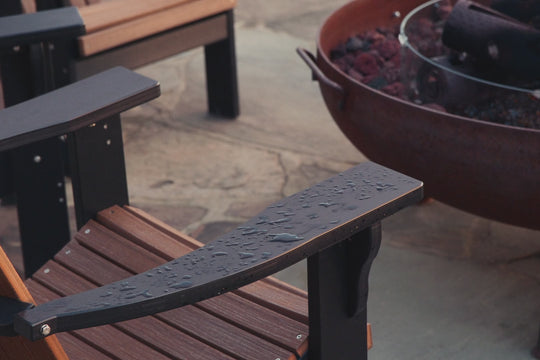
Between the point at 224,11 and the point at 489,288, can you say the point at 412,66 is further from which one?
the point at 224,11

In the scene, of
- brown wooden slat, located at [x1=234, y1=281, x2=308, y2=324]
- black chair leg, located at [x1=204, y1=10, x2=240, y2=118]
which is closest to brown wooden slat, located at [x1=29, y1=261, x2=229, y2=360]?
brown wooden slat, located at [x1=234, y1=281, x2=308, y2=324]

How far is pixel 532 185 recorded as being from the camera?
74.0 inches

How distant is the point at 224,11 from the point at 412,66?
957mm

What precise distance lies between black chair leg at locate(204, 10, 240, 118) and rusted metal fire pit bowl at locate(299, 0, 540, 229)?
0.92 metres

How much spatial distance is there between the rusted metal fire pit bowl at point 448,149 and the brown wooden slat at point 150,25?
691mm

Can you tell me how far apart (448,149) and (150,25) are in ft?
3.97

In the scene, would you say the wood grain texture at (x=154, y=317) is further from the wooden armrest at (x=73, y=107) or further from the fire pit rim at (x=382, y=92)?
the fire pit rim at (x=382, y=92)

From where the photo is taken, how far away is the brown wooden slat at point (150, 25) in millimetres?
2617

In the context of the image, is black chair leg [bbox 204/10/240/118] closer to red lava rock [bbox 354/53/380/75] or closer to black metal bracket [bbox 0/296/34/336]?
red lava rock [bbox 354/53/380/75]

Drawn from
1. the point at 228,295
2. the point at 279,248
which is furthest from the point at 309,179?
the point at 279,248

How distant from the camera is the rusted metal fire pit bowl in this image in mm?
1876

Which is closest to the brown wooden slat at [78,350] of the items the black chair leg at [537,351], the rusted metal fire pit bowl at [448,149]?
the rusted metal fire pit bowl at [448,149]

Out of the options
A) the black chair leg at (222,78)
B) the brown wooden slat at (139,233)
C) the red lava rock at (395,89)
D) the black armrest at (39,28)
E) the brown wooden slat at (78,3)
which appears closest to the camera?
the brown wooden slat at (139,233)

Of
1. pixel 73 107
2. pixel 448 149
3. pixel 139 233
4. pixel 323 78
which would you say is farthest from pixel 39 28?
pixel 448 149
